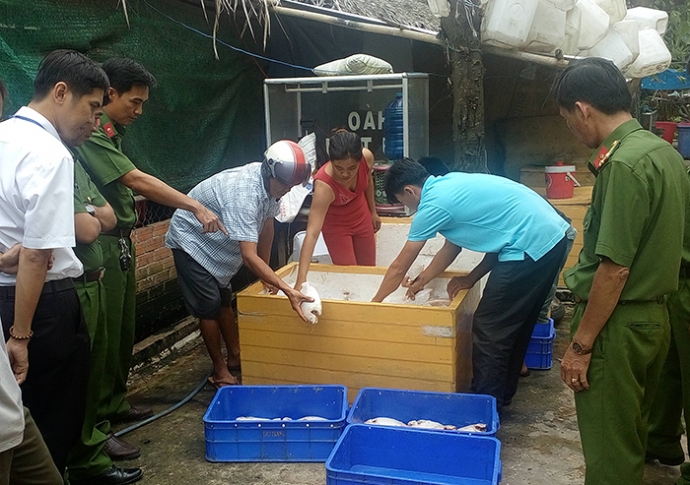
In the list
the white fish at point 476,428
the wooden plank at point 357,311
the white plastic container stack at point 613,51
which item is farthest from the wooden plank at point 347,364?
the white plastic container stack at point 613,51

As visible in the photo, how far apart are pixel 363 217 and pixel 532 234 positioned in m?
1.60

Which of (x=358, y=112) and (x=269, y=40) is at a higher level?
(x=269, y=40)

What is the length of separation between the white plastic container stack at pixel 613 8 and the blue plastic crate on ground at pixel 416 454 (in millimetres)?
6806

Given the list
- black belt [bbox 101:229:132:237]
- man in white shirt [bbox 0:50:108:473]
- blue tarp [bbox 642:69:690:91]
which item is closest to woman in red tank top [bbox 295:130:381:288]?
black belt [bbox 101:229:132:237]

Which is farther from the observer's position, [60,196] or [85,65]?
[85,65]

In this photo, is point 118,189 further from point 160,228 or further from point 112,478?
point 160,228

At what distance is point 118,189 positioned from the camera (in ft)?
12.1

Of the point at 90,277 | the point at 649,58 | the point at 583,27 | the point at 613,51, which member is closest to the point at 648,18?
the point at 649,58

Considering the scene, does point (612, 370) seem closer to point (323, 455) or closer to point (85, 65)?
point (323, 455)

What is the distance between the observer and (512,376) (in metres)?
4.23

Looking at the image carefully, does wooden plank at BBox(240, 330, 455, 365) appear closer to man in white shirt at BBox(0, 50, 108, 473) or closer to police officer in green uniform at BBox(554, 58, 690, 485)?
police officer in green uniform at BBox(554, 58, 690, 485)

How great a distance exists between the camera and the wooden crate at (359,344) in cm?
389

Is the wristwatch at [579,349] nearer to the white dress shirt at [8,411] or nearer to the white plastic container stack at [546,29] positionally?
the white dress shirt at [8,411]

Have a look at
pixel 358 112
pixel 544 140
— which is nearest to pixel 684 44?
pixel 544 140
